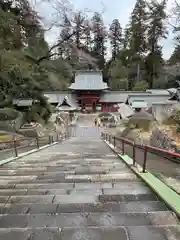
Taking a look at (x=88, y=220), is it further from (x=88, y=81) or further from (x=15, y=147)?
(x=88, y=81)

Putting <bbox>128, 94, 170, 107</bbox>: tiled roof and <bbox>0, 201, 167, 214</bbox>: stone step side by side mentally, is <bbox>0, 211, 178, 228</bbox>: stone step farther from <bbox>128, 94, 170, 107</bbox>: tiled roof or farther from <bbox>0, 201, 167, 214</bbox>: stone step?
<bbox>128, 94, 170, 107</bbox>: tiled roof

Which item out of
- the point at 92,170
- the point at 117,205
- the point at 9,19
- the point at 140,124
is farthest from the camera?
the point at 140,124

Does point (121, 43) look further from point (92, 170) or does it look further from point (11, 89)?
point (92, 170)

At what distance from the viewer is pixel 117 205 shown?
2.65 m

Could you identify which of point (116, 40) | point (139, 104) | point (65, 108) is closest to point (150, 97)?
point (139, 104)

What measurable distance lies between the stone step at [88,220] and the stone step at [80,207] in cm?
13

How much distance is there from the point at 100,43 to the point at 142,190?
64084mm

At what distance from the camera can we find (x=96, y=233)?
1983mm

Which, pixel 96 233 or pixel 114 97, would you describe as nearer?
pixel 96 233

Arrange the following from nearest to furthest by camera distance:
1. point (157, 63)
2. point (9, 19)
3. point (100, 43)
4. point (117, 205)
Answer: point (117, 205) < point (9, 19) < point (157, 63) < point (100, 43)

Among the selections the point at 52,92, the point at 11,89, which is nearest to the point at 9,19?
the point at 11,89

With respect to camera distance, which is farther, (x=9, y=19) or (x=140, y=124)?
(x=140, y=124)

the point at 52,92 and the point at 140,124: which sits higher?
the point at 52,92

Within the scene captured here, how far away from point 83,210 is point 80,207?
0.28 feet
